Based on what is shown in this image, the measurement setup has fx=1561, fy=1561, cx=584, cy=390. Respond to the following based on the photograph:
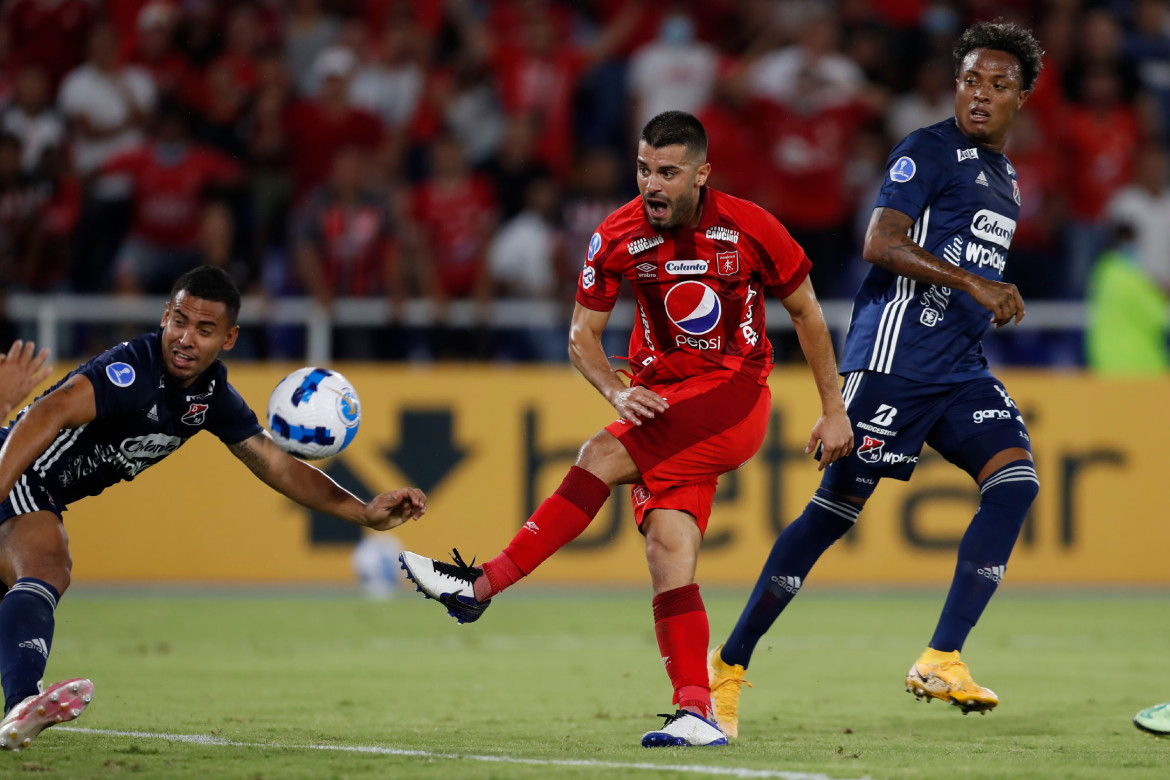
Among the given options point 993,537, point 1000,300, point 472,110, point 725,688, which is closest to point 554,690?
point 725,688

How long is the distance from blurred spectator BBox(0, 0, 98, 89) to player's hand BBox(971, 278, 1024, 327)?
10.7m

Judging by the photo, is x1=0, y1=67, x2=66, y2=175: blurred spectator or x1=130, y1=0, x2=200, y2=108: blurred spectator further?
x1=130, y1=0, x2=200, y2=108: blurred spectator

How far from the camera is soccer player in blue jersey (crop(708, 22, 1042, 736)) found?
251 inches

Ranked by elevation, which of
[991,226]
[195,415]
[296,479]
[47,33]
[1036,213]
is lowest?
[296,479]

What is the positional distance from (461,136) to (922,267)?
8828 mm

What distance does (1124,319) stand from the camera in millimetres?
13047

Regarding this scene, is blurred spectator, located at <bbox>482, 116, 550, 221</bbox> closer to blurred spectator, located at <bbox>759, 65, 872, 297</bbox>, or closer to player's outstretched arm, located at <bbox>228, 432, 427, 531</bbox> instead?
blurred spectator, located at <bbox>759, 65, 872, 297</bbox>

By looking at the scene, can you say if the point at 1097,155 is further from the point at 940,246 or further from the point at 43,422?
the point at 43,422

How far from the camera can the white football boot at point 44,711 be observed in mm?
5105

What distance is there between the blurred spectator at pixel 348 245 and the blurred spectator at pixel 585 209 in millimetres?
1425

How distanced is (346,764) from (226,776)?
41cm

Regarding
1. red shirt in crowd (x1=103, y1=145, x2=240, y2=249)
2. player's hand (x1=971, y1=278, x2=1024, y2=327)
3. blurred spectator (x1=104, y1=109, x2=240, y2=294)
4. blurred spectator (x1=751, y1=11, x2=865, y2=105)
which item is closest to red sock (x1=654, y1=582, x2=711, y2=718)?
player's hand (x1=971, y1=278, x2=1024, y2=327)

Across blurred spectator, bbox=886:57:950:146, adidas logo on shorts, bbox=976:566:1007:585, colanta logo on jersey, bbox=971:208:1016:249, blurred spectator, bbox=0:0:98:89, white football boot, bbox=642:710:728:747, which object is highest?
blurred spectator, bbox=0:0:98:89

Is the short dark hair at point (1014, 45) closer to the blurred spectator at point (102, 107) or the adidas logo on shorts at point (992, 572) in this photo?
the adidas logo on shorts at point (992, 572)
